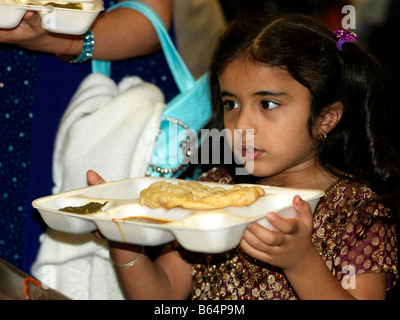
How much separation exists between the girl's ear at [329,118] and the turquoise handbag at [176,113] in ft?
1.00

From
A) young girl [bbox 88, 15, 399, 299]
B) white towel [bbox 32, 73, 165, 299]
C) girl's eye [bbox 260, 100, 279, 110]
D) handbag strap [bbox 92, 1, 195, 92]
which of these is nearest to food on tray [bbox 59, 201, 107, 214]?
young girl [bbox 88, 15, 399, 299]

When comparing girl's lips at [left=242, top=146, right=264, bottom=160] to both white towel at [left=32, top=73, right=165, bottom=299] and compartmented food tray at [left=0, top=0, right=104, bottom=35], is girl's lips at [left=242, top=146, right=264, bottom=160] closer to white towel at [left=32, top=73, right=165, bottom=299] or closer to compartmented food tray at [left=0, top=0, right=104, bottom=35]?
white towel at [left=32, top=73, right=165, bottom=299]

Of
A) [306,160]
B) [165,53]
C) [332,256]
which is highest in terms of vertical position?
[165,53]

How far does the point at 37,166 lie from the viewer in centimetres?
130

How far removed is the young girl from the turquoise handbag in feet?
0.30

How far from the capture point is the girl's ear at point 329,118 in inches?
49.2

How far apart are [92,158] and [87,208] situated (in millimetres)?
363

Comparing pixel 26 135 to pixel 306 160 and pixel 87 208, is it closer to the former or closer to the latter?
pixel 87 208

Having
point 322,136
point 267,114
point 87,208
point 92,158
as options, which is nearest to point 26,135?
point 92,158

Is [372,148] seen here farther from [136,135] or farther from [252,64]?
[136,135]

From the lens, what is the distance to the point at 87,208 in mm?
904

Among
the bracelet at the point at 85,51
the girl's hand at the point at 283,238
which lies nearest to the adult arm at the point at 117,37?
the bracelet at the point at 85,51

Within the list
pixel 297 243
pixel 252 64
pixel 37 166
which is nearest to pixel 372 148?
pixel 252 64

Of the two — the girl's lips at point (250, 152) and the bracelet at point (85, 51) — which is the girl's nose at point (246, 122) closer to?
the girl's lips at point (250, 152)
